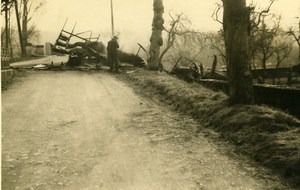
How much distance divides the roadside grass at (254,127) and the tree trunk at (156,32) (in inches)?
365

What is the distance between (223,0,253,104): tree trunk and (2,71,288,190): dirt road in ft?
4.36

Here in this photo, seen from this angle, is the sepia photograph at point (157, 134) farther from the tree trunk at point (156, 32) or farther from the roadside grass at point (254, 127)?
the tree trunk at point (156, 32)

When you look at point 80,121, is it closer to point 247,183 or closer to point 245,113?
point 245,113

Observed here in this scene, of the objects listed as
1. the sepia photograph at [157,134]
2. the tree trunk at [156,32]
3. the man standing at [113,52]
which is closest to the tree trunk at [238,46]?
the sepia photograph at [157,134]

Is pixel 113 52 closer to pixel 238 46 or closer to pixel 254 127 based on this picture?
pixel 238 46

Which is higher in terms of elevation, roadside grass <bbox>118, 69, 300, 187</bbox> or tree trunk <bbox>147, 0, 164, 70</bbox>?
tree trunk <bbox>147, 0, 164, 70</bbox>

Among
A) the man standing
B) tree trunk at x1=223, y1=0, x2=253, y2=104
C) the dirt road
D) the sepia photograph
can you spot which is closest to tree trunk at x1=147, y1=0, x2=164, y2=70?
the man standing

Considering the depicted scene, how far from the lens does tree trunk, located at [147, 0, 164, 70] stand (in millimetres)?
19734

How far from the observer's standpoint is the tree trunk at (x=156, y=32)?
64.7 ft

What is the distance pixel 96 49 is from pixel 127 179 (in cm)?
1952

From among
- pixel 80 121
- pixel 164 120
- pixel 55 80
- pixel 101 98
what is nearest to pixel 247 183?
pixel 164 120

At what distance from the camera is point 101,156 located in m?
6.20

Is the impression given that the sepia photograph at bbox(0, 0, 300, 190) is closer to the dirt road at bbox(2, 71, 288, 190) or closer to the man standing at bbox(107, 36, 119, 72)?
the dirt road at bbox(2, 71, 288, 190)

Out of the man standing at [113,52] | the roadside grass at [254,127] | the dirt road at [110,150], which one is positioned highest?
the man standing at [113,52]
